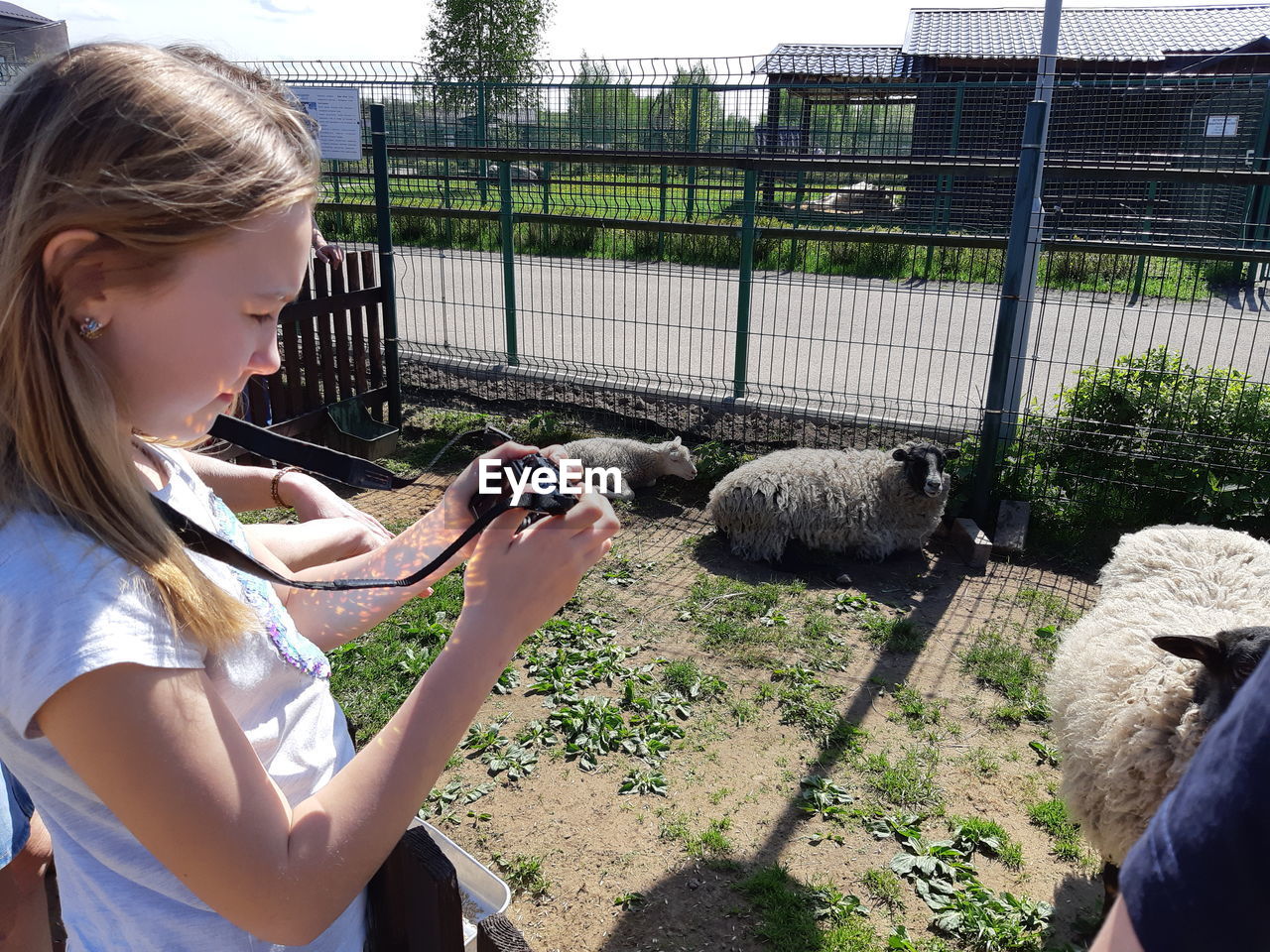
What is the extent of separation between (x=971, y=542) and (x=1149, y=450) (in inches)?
53.9

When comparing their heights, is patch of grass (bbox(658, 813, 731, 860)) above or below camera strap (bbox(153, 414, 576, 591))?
below

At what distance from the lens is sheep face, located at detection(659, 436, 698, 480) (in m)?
6.60

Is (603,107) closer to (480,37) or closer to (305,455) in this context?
(305,455)

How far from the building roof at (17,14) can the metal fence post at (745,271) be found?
9.60 metres

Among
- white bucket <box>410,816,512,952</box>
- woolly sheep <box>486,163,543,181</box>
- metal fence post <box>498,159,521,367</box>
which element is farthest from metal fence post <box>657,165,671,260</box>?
white bucket <box>410,816,512,952</box>

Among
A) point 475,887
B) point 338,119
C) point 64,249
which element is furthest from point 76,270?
point 338,119

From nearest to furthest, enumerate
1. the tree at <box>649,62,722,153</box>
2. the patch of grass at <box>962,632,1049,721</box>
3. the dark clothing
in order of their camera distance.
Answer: the dark clothing
the patch of grass at <box>962,632,1049,721</box>
the tree at <box>649,62,722,153</box>

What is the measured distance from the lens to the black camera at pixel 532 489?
1.23 m

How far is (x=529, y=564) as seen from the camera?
1204 millimetres

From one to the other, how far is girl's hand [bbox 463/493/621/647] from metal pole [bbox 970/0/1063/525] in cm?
535

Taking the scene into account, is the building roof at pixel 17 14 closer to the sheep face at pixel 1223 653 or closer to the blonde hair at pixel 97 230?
the blonde hair at pixel 97 230

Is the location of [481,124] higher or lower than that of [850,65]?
lower

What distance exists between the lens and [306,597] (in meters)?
1.57
